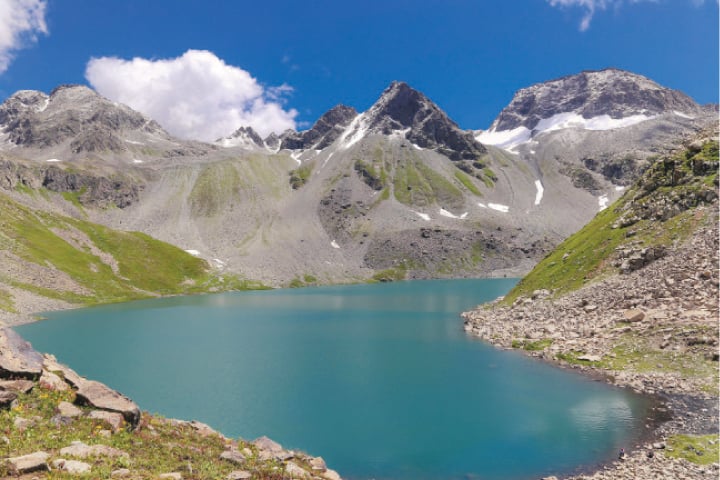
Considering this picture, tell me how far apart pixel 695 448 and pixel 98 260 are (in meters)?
176

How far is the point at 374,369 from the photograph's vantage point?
168 ft

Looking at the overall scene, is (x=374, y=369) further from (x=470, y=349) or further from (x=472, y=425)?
(x=472, y=425)

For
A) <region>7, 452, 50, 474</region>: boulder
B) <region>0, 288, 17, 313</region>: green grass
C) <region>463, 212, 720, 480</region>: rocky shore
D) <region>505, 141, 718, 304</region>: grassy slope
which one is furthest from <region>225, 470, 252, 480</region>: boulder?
<region>0, 288, 17, 313</region>: green grass

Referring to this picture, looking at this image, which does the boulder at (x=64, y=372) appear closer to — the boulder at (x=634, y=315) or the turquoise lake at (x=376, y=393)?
the turquoise lake at (x=376, y=393)

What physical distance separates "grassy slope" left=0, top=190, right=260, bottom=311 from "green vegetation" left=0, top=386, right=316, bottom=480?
123396 mm

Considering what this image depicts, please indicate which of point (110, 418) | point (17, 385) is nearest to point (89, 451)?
point (110, 418)

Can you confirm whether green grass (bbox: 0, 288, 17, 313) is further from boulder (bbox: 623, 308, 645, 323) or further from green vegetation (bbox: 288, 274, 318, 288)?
boulder (bbox: 623, 308, 645, 323)

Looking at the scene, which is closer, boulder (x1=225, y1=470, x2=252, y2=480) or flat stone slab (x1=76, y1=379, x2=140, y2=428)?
boulder (x1=225, y1=470, x2=252, y2=480)

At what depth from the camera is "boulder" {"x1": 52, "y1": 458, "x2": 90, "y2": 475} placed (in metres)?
13.5

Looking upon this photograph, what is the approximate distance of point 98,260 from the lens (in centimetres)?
15788

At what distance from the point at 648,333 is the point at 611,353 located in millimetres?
4075

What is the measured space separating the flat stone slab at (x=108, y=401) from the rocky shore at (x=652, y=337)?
23991mm

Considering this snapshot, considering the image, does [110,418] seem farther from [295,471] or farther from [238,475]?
[295,471]

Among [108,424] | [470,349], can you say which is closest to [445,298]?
[470,349]
